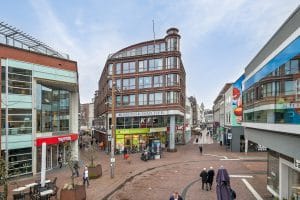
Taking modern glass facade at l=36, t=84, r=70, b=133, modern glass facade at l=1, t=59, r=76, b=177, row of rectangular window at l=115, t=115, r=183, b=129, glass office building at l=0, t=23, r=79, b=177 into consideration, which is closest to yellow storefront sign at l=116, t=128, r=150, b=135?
row of rectangular window at l=115, t=115, r=183, b=129

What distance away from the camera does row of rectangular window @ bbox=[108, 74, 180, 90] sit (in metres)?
44.1

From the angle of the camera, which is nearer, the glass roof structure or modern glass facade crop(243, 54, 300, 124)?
modern glass facade crop(243, 54, 300, 124)

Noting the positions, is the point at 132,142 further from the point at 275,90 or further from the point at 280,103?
the point at 280,103

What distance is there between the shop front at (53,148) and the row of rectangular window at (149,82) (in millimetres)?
16885

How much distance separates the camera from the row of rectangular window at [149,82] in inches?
1735

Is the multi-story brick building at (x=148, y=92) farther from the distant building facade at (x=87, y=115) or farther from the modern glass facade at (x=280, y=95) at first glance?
the distant building facade at (x=87, y=115)

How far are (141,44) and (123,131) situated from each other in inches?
582

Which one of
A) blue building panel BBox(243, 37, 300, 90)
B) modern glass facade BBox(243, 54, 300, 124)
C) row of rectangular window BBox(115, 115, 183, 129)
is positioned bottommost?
row of rectangular window BBox(115, 115, 183, 129)

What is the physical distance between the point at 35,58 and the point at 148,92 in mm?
22422

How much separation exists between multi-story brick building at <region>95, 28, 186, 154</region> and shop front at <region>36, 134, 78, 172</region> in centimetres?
1333

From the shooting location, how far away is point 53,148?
1151 inches

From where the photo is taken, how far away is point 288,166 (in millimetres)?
14273

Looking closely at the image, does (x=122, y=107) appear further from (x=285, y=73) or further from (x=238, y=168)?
(x=285, y=73)

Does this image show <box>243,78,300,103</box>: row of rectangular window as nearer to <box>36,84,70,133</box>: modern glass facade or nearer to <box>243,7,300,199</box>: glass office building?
<box>243,7,300,199</box>: glass office building
